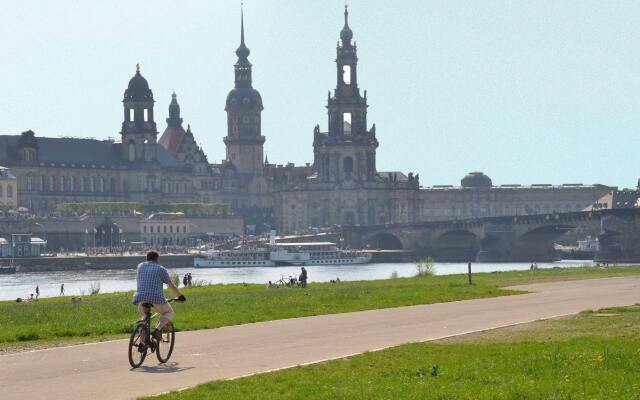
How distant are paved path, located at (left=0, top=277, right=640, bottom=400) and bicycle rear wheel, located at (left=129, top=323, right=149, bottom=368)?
192mm

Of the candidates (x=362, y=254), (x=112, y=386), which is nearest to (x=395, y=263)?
(x=362, y=254)

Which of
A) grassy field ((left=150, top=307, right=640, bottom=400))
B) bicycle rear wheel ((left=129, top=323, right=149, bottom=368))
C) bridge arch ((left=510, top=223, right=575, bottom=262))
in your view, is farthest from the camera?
bridge arch ((left=510, top=223, right=575, bottom=262))

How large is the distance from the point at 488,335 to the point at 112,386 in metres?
→ 11.0

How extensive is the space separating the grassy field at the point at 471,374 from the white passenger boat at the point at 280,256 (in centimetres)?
14720

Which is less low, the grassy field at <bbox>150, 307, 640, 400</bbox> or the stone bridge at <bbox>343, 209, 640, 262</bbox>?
the stone bridge at <bbox>343, 209, 640, 262</bbox>

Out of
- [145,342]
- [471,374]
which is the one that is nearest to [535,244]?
[145,342]

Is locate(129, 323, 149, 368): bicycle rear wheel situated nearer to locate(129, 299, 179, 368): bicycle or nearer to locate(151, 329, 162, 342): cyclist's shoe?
locate(129, 299, 179, 368): bicycle

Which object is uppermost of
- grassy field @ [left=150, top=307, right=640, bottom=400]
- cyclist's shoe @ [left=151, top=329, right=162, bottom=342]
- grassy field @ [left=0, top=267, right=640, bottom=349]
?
cyclist's shoe @ [left=151, top=329, right=162, bottom=342]

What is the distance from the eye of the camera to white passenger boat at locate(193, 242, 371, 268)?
17850 centimetres

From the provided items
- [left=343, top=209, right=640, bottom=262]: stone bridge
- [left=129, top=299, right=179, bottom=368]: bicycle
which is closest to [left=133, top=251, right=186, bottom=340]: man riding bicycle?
[left=129, top=299, right=179, bottom=368]: bicycle

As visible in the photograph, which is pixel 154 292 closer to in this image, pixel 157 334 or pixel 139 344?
pixel 157 334

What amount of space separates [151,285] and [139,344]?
3.59ft

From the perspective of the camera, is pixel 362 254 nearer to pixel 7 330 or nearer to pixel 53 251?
pixel 53 251

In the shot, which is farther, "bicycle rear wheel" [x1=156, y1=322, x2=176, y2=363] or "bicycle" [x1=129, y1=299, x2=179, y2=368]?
"bicycle rear wheel" [x1=156, y1=322, x2=176, y2=363]
